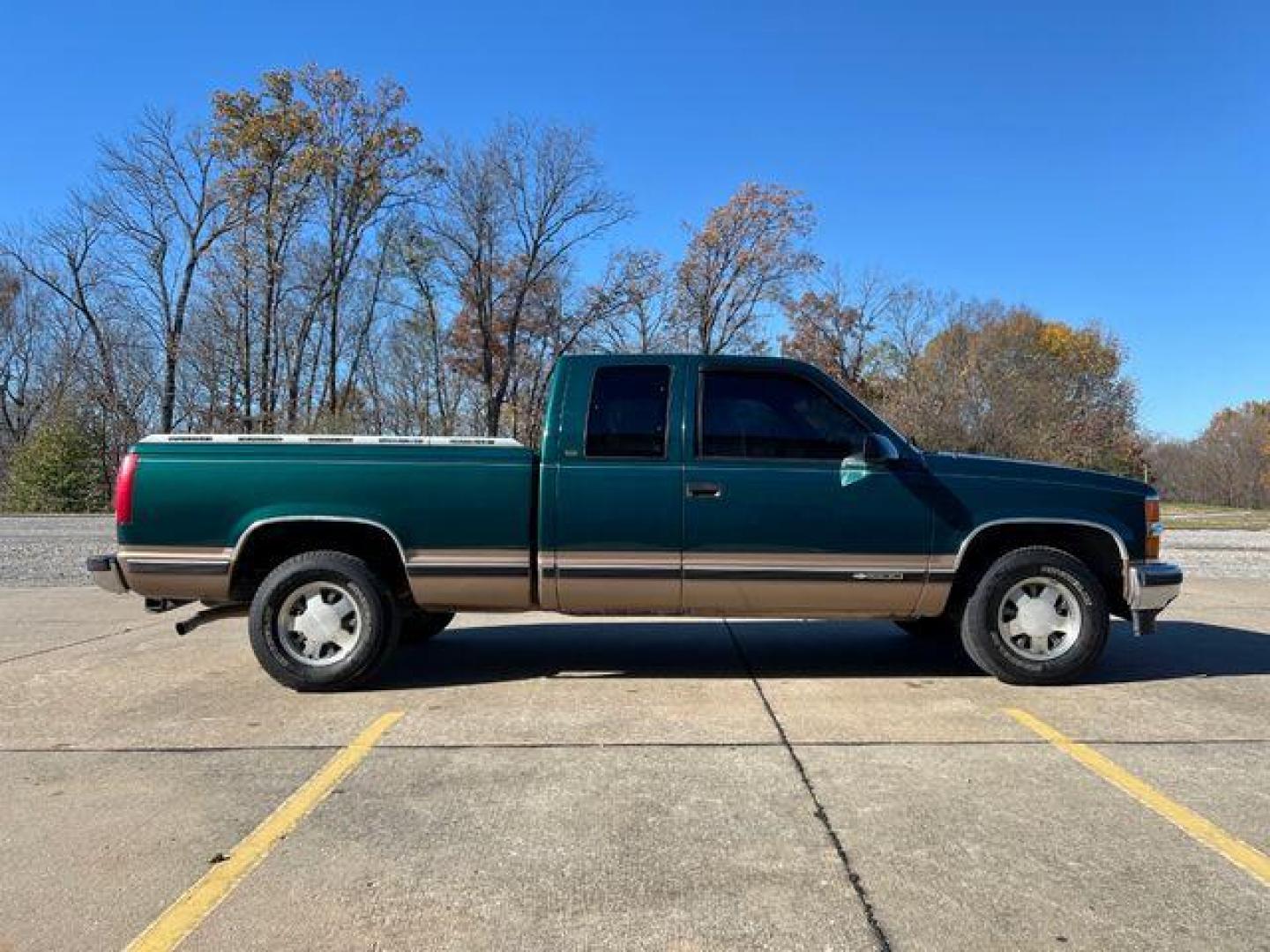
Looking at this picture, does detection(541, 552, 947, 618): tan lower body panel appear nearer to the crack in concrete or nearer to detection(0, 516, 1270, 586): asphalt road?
the crack in concrete

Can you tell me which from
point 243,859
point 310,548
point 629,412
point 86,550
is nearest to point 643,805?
point 243,859

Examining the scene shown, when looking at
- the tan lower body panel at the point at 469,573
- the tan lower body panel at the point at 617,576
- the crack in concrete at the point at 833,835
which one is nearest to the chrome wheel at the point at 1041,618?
the crack in concrete at the point at 833,835

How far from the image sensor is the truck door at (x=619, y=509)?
5.59 metres

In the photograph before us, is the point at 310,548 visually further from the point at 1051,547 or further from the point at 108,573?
the point at 1051,547

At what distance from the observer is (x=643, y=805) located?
3.83 m

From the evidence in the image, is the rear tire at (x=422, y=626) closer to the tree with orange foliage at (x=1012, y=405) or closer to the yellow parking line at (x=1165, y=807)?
the yellow parking line at (x=1165, y=807)

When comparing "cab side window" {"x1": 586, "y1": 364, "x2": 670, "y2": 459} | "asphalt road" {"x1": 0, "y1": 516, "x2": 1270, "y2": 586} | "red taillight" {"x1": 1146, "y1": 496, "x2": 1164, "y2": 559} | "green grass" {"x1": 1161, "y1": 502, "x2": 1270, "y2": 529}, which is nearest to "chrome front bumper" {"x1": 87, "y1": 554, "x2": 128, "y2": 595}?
"cab side window" {"x1": 586, "y1": 364, "x2": 670, "y2": 459}

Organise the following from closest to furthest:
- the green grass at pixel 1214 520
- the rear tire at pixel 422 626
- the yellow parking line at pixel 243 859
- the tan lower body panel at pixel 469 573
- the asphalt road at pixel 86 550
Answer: the yellow parking line at pixel 243 859 → the tan lower body panel at pixel 469 573 → the rear tire at pixel 422 626 → the asphalt road at pixel 86 550 → the green grass at pixel 1214 520

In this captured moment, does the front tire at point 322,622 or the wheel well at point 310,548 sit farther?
the wheel well at point 310,548

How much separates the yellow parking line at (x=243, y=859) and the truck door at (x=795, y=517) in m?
2.26

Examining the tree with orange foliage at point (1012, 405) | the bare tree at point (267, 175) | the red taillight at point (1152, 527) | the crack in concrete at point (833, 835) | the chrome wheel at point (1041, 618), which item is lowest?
the crack in concrete at point (833, 835)

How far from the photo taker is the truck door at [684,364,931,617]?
559cm

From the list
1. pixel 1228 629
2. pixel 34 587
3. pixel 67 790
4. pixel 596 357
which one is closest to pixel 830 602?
pixel 596 357

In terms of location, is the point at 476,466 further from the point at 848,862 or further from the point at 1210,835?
the point at 1210,835
